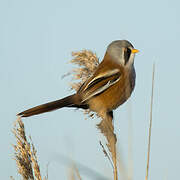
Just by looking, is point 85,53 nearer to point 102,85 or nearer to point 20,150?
point 102,85

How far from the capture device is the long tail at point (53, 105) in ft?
10.0

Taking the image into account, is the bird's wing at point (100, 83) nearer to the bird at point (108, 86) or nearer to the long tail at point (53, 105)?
the bird at point (108, 86)

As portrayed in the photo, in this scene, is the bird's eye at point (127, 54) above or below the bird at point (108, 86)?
above

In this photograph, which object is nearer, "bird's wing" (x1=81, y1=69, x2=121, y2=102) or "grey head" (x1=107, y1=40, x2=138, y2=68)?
"bird's wing" (x1=81, y1=69, x2=121, y2=102)

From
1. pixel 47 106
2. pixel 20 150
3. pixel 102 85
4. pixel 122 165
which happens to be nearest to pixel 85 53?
pixel 102 85

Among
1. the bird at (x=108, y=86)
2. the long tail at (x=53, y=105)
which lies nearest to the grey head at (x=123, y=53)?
the bird at (x=108, y=86)

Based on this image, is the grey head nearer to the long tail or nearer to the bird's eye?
the bird's eye

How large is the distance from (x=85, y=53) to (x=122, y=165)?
4.32 feet

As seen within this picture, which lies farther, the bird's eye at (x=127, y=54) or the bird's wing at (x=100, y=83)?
the bird's eye at (x=127, y=54)

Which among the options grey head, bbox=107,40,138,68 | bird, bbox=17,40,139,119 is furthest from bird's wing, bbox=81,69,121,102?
grey head, bbox=107,40,138,68

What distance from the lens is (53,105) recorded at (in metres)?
A: 3.17

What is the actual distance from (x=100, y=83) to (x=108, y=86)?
11 centimetres

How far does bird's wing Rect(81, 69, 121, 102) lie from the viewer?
2.99 m

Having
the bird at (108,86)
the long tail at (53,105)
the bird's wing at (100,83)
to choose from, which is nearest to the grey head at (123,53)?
the bird at (108,86)
